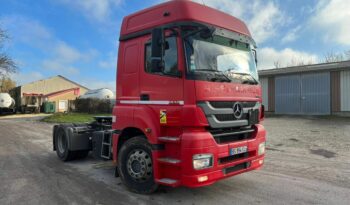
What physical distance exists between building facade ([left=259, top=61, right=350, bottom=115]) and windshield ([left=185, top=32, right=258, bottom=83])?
52.3 feet

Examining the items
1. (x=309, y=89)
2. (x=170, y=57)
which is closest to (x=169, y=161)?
(x=170, y=57)

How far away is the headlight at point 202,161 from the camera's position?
15.8ft

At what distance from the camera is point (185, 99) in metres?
5.04

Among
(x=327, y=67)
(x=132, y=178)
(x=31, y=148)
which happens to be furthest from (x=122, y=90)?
(x=327, y=67)

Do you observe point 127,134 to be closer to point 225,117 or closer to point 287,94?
point 225,117

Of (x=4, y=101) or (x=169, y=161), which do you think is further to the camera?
(x=4, y=101)

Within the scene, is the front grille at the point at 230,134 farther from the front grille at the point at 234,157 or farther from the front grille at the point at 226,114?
the front grille at the point at 234,157

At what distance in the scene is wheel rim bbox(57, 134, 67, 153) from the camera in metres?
9.02

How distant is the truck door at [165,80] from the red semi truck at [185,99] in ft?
0.05

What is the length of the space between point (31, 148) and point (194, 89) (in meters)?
8.66

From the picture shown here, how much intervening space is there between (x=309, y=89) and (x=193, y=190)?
57.6ft

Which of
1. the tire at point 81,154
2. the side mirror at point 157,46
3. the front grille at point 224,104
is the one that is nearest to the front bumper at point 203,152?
the front grille at point 224,104

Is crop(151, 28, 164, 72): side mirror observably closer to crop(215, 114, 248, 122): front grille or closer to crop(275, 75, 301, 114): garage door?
crop(215, 114, 248, 122): front grille

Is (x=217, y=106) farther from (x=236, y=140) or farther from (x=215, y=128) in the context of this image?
(x=236, y=140)
